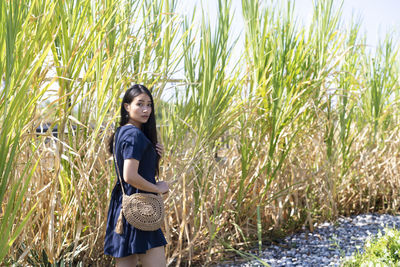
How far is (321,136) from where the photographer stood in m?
3.29

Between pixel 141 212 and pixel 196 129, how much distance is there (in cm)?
81

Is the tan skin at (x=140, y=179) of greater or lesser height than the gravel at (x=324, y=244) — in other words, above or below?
above

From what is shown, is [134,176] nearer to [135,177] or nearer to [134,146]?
[135,177]

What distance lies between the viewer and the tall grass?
1.96m

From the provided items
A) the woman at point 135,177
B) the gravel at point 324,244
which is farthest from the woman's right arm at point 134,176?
the gravel at point 324,244

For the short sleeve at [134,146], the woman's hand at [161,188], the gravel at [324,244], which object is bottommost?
the gravel at [324,244]

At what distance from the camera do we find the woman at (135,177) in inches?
71.3

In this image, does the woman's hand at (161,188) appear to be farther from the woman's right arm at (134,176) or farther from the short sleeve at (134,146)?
the short sleeve at (134,146)

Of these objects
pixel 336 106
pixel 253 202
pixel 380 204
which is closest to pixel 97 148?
pixel 253 202

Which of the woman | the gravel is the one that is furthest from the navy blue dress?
the gravel

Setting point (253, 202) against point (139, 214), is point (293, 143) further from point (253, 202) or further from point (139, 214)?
point (139, 214)

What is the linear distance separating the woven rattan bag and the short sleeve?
6.3 inches

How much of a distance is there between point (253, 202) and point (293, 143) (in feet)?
1.92

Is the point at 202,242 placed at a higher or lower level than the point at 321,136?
lower
